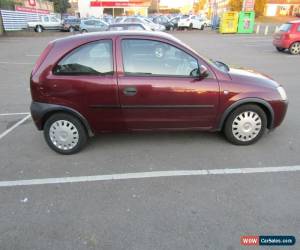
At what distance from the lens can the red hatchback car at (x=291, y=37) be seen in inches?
501

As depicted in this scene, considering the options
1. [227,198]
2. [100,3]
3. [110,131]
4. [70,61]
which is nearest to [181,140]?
[110,131]

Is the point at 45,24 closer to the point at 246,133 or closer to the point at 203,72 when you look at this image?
the point at 203,72

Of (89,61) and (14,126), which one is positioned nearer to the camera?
(89,61)

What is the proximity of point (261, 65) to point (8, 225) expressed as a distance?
1049 cm

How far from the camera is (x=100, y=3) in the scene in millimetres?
55938

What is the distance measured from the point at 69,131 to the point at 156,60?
5.27 ft

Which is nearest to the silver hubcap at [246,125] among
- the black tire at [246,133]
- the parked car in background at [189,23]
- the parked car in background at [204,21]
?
the black tire at [246,133]

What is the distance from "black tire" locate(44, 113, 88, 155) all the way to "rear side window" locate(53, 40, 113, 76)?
63 cm

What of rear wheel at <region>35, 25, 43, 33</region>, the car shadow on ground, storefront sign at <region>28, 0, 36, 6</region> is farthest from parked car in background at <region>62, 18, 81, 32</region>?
the car shadow on ground

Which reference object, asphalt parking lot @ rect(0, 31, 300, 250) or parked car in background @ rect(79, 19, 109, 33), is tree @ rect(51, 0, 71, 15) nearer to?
parked car in background @ rect(79, 19, 109, 33)

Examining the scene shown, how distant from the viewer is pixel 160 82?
Result: 3.52m

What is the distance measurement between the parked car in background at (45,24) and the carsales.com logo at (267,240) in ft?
105

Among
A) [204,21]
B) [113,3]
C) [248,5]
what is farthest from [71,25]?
[113,3]

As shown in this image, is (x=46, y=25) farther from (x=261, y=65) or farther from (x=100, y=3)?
(x=100, y=3)
